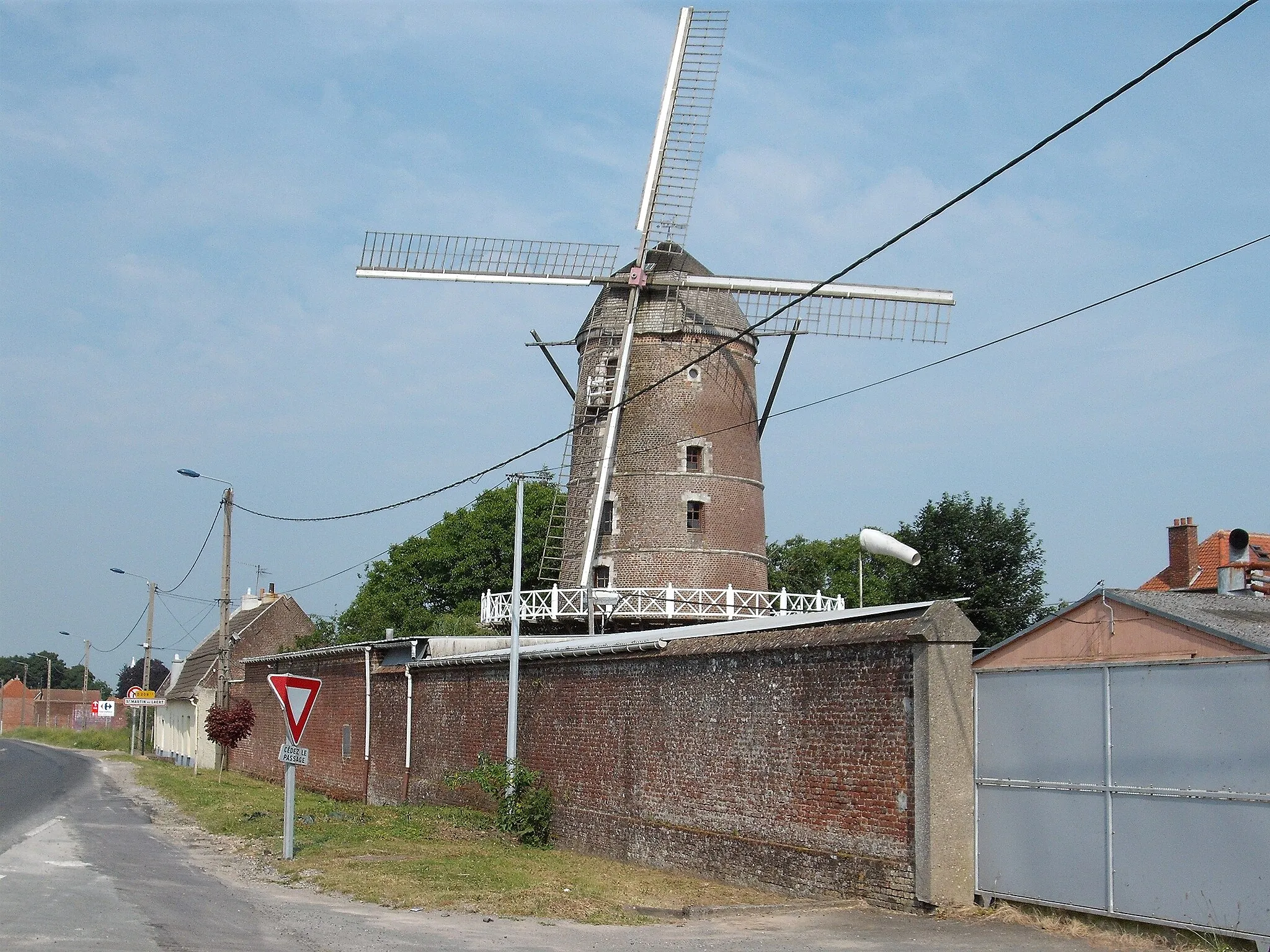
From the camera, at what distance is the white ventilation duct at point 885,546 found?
45.6 ft

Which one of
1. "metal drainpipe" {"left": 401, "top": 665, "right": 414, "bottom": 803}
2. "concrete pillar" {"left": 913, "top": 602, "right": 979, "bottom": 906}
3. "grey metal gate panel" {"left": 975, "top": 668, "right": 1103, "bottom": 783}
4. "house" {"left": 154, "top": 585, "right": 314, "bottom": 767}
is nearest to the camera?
"grey metal gate panel" {"left": 975, "top": 668, "right": 1103, "bottom": 783}

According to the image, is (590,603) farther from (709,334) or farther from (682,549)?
(709,334)

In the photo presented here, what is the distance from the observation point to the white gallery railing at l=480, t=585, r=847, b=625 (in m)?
27.5

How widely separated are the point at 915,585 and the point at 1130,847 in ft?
87.1

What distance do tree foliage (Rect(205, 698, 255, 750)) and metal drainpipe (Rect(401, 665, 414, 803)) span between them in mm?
9897

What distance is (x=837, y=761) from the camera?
13.0 metres

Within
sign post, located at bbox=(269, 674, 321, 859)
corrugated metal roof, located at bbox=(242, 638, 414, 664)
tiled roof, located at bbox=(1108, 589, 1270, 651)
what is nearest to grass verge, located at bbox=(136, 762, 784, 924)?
sign post, located at bbox=(269, 674, 321, 859)

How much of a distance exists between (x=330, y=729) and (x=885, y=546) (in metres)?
18.9

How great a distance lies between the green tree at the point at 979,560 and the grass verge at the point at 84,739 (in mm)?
54085

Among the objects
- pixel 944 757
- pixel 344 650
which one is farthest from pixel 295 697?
pixel 344 650

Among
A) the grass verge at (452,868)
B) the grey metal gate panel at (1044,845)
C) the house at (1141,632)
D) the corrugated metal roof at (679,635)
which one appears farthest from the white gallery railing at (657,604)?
the grey metal gate panel at (1044,845)

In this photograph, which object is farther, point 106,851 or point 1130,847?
point 106,851

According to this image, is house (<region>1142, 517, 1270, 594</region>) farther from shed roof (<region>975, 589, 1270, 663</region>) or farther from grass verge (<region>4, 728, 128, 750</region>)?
grass verge (<region>4, 728, 128, 750</region>)

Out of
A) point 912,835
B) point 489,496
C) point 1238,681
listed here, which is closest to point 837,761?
point 912,835
